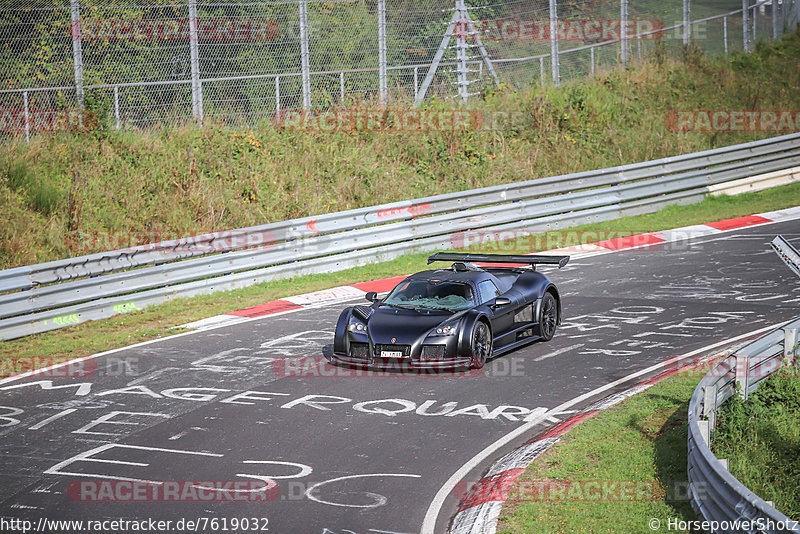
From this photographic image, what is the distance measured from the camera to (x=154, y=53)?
2047 cm

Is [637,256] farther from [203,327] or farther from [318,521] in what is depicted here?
[318,521]

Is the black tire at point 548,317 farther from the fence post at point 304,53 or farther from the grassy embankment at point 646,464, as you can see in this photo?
the fence post at point 304,53

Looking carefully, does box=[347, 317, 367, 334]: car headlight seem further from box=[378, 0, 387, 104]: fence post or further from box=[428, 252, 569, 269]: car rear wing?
box=[378, 0, 387, 104]: fence post

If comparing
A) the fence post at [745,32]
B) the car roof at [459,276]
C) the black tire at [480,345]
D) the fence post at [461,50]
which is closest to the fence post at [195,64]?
the fence post at [461,50]

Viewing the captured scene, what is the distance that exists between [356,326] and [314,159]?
1179cm

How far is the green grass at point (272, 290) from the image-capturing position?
13.9 m

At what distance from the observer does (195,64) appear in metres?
20.6

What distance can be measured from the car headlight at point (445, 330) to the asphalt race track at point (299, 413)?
0.60 meters

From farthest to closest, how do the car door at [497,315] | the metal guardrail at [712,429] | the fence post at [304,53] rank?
the fence post at [304,53] < the car door at [497,315] < the metal guardrail at [712,429]

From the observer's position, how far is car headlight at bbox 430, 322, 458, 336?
11.6 m

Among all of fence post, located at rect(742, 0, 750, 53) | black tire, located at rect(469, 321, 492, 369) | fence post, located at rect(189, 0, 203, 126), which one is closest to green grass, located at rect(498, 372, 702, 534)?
black tire, located at rect(469, 321, 492, 369)

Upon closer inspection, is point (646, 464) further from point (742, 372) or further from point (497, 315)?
point (497, 315)

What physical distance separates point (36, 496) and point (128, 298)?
7.95 metres

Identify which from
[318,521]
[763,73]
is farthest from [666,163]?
[318,521]
